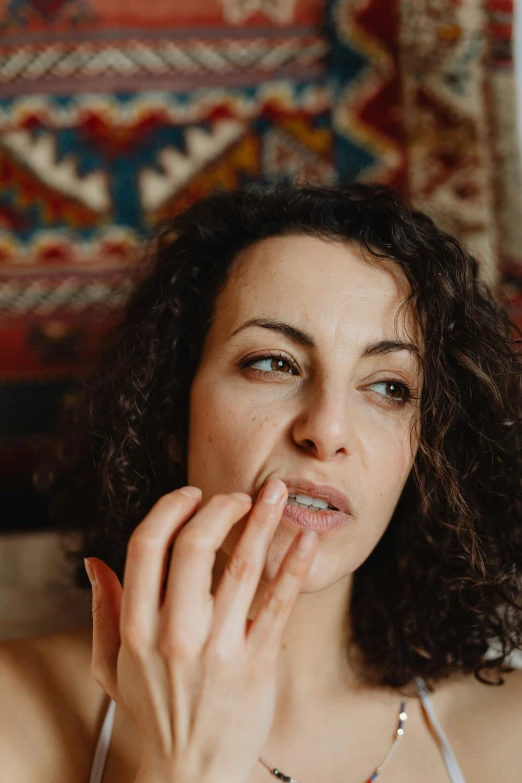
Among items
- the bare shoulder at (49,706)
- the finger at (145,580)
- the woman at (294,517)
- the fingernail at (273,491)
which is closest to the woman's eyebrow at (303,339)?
the woman at (294,517)

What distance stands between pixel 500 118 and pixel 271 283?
0.88 meters

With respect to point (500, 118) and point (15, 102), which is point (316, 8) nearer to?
point (500, 118)

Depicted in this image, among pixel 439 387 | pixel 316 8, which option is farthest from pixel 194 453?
pixel 316 8

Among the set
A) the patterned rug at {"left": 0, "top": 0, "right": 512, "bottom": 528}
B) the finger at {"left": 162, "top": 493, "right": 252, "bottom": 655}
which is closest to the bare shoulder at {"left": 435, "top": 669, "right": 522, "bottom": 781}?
the finger at {"left": 162, "top": 493, "right": 252, "bottom": 655}

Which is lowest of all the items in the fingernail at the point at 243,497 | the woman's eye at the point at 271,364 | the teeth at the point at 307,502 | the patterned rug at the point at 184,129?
the teeth at the point at 307,502

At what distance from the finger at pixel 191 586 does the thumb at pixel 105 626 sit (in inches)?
6.0

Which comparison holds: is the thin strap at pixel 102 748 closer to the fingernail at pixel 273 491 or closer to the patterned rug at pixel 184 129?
the fingernail at pixel 273 491

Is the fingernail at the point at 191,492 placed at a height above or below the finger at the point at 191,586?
above

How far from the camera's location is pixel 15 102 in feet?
5.57

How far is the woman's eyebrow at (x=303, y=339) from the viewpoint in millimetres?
1095

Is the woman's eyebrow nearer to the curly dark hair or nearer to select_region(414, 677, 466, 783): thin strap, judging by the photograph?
the curly dark hair

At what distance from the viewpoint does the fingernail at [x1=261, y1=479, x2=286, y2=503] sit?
38.5 inches

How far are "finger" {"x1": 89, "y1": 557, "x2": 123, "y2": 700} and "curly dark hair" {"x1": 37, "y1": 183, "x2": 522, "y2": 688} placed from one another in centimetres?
29

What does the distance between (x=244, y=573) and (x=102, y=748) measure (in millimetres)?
497
